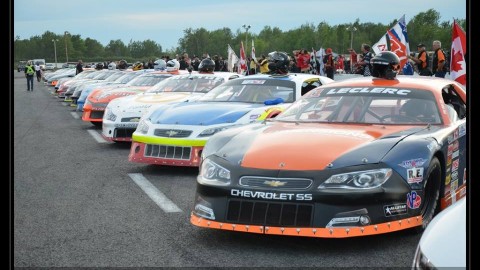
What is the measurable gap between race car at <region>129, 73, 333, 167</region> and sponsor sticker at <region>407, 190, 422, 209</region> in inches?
153

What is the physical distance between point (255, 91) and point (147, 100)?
275 cm

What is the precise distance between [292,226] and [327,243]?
1.61 feet

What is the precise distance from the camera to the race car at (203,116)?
8.60m

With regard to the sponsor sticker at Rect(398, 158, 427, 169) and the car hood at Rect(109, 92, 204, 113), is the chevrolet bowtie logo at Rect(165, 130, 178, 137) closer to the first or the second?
the car hood at Rect(109, 92, 204, 113)

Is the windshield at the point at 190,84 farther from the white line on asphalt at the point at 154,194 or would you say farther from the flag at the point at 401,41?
the flag at the point at 401,41

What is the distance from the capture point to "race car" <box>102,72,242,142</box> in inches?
449

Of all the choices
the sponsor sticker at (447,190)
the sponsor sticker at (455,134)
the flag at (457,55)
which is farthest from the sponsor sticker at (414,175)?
the flag at (457,55)

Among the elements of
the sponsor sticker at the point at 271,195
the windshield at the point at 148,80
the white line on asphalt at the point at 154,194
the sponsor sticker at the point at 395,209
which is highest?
the windshield at the point at 148,80

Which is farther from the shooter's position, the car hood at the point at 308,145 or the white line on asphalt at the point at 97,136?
the white line on asphalt at the point at 97,136

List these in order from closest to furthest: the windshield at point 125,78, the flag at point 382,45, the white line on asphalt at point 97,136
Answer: the white line on asphalt at point 97,136, the flag at point 382,45, the windshield at point 125,78

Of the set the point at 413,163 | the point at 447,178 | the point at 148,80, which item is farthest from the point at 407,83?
the point at 148,80

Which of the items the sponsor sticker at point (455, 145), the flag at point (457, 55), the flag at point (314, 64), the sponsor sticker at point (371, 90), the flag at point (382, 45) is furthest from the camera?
the flag at point (314, 64)

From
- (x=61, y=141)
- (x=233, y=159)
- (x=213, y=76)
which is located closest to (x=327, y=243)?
(x=233, y=159)

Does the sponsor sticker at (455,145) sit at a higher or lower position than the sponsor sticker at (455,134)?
lower
